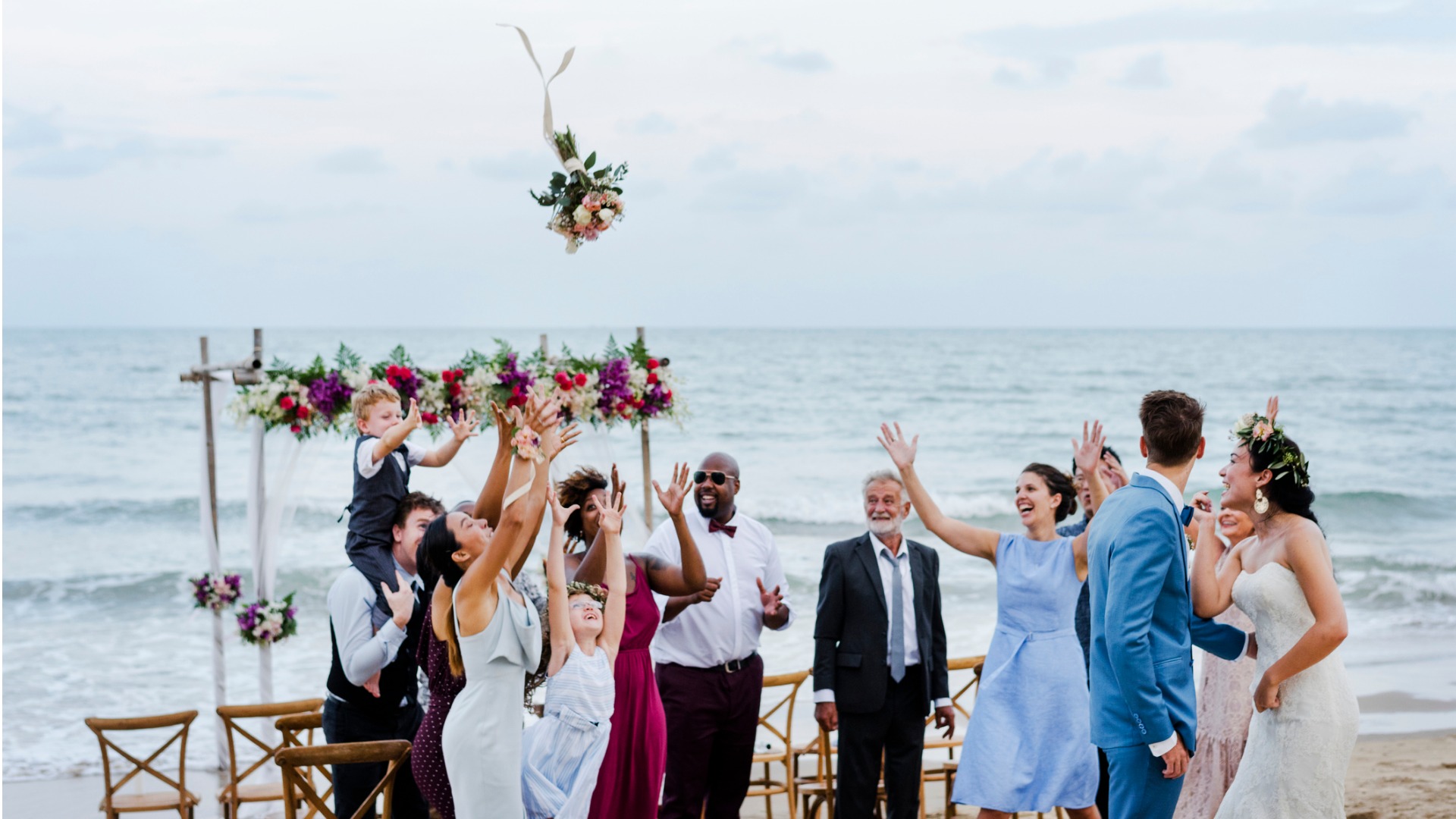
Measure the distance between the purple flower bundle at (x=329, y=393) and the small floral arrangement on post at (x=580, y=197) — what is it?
2.48 m

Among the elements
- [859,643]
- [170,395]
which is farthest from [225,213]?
[859,643]

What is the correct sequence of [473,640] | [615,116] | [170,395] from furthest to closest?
[170,395] → [615,116] → [473,640]

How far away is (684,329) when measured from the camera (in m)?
55.7

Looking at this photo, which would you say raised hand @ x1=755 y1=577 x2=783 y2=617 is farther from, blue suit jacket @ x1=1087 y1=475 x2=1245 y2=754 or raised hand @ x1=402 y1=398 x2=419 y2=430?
blue suit jacket @ x1=1087 y1=475 x2=1245 y2=754

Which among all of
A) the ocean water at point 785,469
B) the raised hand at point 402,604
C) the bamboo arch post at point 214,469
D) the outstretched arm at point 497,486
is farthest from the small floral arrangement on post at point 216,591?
the outstretched arm at point 497,486

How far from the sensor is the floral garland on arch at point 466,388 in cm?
672

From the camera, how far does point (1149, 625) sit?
12.4ft

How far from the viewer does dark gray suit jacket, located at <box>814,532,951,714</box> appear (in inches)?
213

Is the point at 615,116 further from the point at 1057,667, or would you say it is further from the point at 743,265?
the point at 1057,667

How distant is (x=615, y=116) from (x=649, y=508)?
21.2 meters

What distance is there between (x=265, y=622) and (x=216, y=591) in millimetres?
375

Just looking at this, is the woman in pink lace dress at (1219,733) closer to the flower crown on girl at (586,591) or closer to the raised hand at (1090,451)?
the raised hand at (1090,451)

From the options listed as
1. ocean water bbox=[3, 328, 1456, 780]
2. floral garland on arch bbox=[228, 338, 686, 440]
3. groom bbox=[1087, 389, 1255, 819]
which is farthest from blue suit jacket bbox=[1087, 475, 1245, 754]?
ocean water bbox=[3, 328, 1456, 780]

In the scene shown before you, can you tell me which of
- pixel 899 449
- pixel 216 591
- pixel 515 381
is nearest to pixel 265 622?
pixel 216 591
